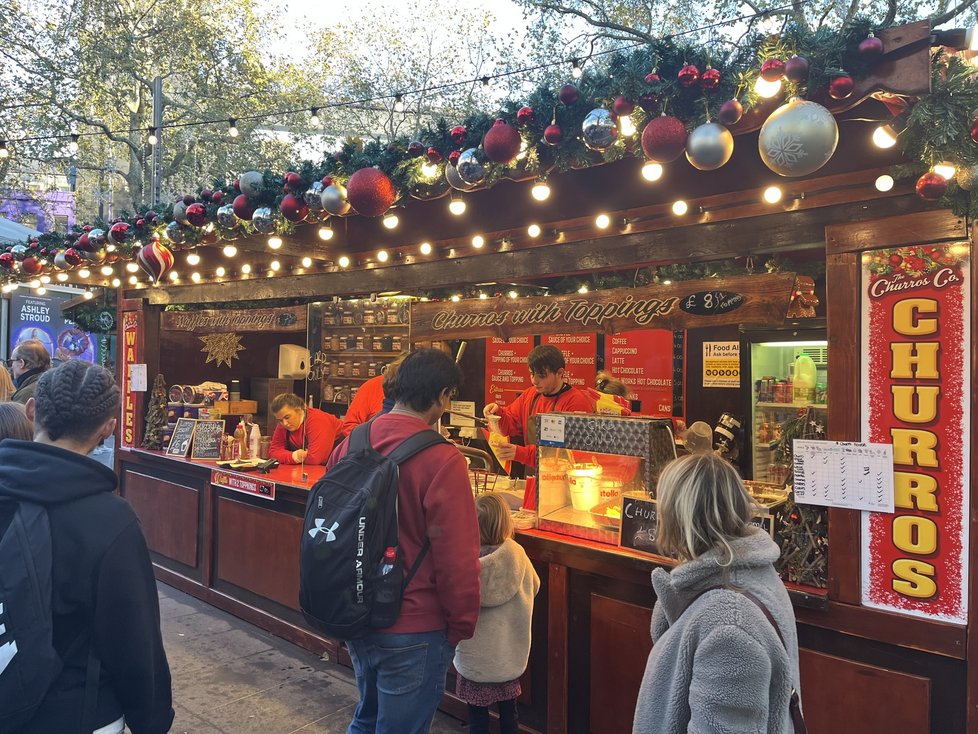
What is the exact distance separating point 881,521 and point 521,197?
104 inches

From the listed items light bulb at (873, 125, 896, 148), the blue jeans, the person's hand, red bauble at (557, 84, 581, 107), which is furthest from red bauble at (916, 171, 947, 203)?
the person's hand

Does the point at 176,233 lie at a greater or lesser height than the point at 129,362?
greater

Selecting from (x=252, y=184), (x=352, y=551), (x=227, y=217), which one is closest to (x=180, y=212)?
(x=227, y=217)

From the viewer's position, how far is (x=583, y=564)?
3.51 metres

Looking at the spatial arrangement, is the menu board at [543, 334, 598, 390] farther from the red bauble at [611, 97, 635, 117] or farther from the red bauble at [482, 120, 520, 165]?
the red bauble at [611, 97, 635, 117]

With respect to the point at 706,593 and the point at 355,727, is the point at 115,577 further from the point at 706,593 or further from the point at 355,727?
the point at 706,593

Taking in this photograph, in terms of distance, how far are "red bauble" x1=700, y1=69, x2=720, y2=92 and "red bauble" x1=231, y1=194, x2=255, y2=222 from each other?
300 cm

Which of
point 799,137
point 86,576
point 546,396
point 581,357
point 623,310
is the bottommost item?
point 86,576

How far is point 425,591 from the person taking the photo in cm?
241

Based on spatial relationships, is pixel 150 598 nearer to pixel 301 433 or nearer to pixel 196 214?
pixel 196 214

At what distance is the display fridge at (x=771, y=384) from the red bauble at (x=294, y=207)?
199 inches

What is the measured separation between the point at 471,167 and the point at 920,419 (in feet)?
7.33

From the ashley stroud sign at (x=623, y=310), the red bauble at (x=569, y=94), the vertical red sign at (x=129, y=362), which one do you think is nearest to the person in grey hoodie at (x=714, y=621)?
the red bauble at (x=569, y=94)

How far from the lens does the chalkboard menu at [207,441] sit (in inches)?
253
